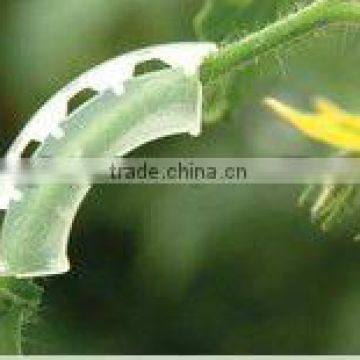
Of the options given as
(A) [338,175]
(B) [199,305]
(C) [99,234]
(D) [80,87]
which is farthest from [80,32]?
(A) [338,175]

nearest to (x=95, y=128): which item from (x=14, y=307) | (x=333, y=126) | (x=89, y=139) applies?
(x=89, y=139)

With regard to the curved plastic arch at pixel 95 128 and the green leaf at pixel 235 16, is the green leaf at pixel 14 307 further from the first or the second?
the green leaf at pixel 235 16

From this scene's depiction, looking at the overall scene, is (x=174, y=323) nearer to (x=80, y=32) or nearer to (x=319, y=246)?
(x=319, y=246)

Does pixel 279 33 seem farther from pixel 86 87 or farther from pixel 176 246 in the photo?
pixel 176 246

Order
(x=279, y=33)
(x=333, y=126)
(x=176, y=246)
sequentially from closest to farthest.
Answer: (x=333, y=126) < (x=279, y=33) < (x=176, y=246)

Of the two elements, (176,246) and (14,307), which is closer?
(14,307)

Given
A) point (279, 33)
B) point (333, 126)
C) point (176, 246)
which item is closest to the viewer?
point (333, 126)

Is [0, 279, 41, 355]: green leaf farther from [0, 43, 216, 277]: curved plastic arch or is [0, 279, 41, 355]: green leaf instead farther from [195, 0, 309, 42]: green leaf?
[195, 0, 309, 42]: green leaf
